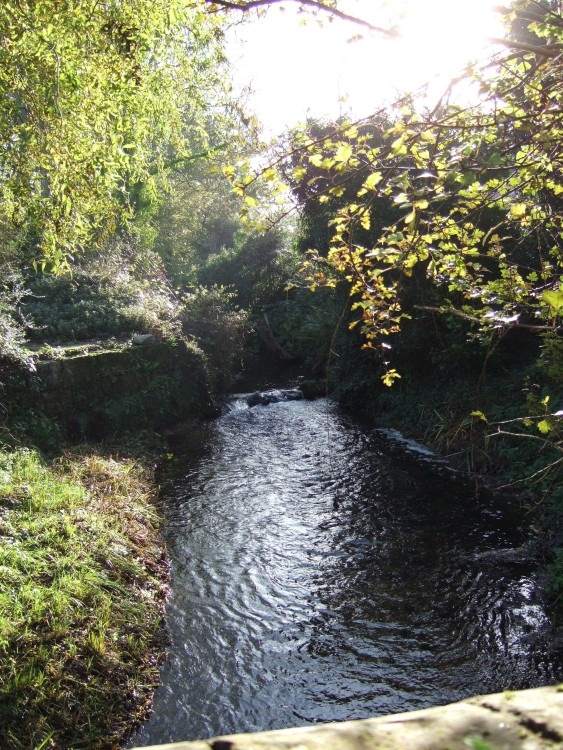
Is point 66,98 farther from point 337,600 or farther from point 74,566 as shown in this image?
point 337,600

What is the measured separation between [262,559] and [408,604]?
1764mm

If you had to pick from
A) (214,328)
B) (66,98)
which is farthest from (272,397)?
(66,98)

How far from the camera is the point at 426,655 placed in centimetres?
456

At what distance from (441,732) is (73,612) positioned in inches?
176

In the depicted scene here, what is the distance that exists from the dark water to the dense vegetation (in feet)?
1.32

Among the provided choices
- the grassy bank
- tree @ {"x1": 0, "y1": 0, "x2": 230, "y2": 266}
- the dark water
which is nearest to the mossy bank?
the grassy bank

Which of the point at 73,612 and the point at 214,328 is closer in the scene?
the point at 73,612

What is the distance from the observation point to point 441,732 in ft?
2.29

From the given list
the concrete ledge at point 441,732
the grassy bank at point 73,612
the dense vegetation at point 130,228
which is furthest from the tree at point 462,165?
the grassy bank at point 73,612

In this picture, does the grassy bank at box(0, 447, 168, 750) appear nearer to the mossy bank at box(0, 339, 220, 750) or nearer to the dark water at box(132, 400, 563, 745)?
the mossy bank at box(0, 339, 220, 750)

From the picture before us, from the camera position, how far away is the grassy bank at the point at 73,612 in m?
3.72

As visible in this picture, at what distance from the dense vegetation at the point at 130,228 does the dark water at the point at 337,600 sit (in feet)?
1.32

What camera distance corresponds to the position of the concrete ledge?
0.67 m

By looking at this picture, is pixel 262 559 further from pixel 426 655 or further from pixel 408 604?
pixel 426 655
